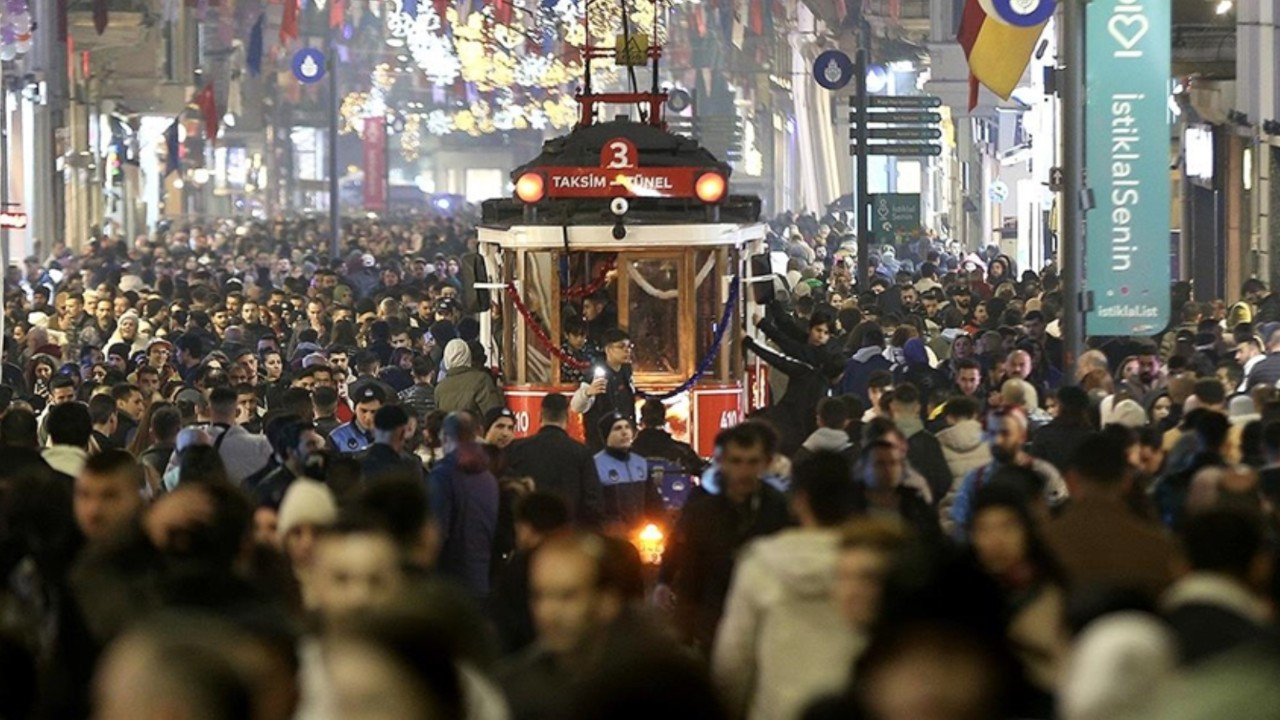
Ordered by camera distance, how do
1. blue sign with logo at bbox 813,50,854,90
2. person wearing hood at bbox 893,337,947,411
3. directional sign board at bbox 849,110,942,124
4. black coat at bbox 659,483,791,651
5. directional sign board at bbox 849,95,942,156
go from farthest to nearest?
1. blue sign with logo at bbox 813,50,854,90
2. directional sign board at bbox 849,110,942,124
3. directional sign board at bbox 849,95,942,156
4. person wearing hood at bbox 893,337,947,411
5. black coat at bbox 659,483,791,651

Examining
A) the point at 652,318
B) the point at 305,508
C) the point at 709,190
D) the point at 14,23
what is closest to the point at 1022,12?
the point at 709,190

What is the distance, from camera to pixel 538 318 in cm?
Answer: 2117

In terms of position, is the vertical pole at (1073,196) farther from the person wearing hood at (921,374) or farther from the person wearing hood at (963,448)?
the person wearing hood at (963,448)

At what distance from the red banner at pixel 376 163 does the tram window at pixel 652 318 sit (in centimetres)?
9119

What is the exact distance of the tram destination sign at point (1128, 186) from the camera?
20859 millimetres

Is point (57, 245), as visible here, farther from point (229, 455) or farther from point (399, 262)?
point (229, 455)

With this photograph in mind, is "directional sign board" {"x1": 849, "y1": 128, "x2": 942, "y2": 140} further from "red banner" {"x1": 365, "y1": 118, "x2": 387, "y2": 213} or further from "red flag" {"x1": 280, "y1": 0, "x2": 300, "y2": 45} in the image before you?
"red banner" {"x1": 365, "y1": 118, "x2": 387, "y2": 213}

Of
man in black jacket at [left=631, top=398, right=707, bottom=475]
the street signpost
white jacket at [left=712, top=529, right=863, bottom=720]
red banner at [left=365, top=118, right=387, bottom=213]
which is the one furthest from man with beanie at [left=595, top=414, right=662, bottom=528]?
red banner at [left=365, top=118, right=387, bottom=213]

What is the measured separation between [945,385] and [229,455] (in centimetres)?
576

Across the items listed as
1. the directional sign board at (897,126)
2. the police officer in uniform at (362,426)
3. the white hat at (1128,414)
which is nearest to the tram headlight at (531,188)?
the police officer in uniform at (362,426)

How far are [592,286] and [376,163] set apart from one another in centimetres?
9316

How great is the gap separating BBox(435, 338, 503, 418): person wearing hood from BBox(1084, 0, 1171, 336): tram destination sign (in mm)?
4068

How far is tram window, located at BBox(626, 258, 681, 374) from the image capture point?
21156mm

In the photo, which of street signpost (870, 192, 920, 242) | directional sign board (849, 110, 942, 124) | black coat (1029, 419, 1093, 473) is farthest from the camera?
street signpost (870, 192, 920, 242)
